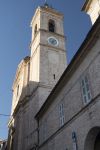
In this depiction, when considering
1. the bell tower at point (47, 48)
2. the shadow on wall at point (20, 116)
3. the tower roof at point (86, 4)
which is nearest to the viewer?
the tower roof at point (86, 4)

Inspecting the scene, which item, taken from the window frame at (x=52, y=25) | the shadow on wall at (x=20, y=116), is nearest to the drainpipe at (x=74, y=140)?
the shadow on wall at (x=20, y=116)

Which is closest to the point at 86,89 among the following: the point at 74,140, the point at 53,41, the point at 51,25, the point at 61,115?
the point at 74,140

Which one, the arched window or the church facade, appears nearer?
the church facade

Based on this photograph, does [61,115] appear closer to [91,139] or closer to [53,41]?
[91,139]

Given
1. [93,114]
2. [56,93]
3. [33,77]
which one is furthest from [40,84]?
[93,114]

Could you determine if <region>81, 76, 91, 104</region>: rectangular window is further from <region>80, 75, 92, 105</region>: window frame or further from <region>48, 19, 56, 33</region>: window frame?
<region>48, 19, 56, 33</region>: window frame

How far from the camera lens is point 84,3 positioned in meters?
17.7

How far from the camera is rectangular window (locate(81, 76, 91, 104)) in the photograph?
43.6ft

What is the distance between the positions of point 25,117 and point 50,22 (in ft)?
48.8

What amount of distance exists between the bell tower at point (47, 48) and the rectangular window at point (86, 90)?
38.9ft

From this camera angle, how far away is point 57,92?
17.8 metres

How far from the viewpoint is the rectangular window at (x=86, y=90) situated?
13.3 m

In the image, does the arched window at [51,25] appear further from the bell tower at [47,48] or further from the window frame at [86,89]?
the window frame at [86,89]

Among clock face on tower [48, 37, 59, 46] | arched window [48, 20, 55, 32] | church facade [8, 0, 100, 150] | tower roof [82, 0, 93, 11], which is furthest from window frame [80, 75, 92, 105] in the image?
arched window [48, 20, 55, 32]
